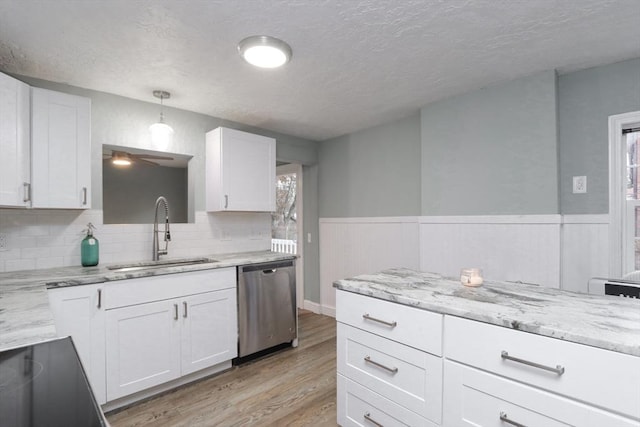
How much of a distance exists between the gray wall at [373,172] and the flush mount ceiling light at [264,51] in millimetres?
1807

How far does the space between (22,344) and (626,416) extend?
1.81 meters

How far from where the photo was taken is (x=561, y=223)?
2389mm

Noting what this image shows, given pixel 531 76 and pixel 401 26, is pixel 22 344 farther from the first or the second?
pixel 531 76

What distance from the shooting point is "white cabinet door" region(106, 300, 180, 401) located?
217cm

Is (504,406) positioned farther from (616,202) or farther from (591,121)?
(591,121)

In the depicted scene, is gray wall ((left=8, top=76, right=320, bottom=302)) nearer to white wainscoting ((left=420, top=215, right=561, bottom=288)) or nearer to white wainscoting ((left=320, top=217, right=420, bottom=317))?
white wainscoting ((left=320, top=217, right=420, bottom=317))

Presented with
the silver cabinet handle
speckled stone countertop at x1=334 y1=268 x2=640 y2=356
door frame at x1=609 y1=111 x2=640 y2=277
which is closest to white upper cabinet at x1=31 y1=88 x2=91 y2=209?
the silver cabinet handle

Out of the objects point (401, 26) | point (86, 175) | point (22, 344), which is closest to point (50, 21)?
point (86, 175)

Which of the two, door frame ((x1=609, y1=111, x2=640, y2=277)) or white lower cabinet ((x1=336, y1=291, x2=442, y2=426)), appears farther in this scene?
door frame ((x1=609, y1=111, x2=640, y2=277))

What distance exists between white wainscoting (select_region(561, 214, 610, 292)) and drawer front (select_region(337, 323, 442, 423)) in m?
1.74

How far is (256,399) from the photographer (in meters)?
2.34

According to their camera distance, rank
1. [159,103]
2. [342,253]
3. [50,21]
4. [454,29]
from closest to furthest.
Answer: [50,21] → [454,29] → [159,103] → [342,253]

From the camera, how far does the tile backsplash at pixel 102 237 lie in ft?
7.63

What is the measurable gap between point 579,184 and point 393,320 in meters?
1.97
